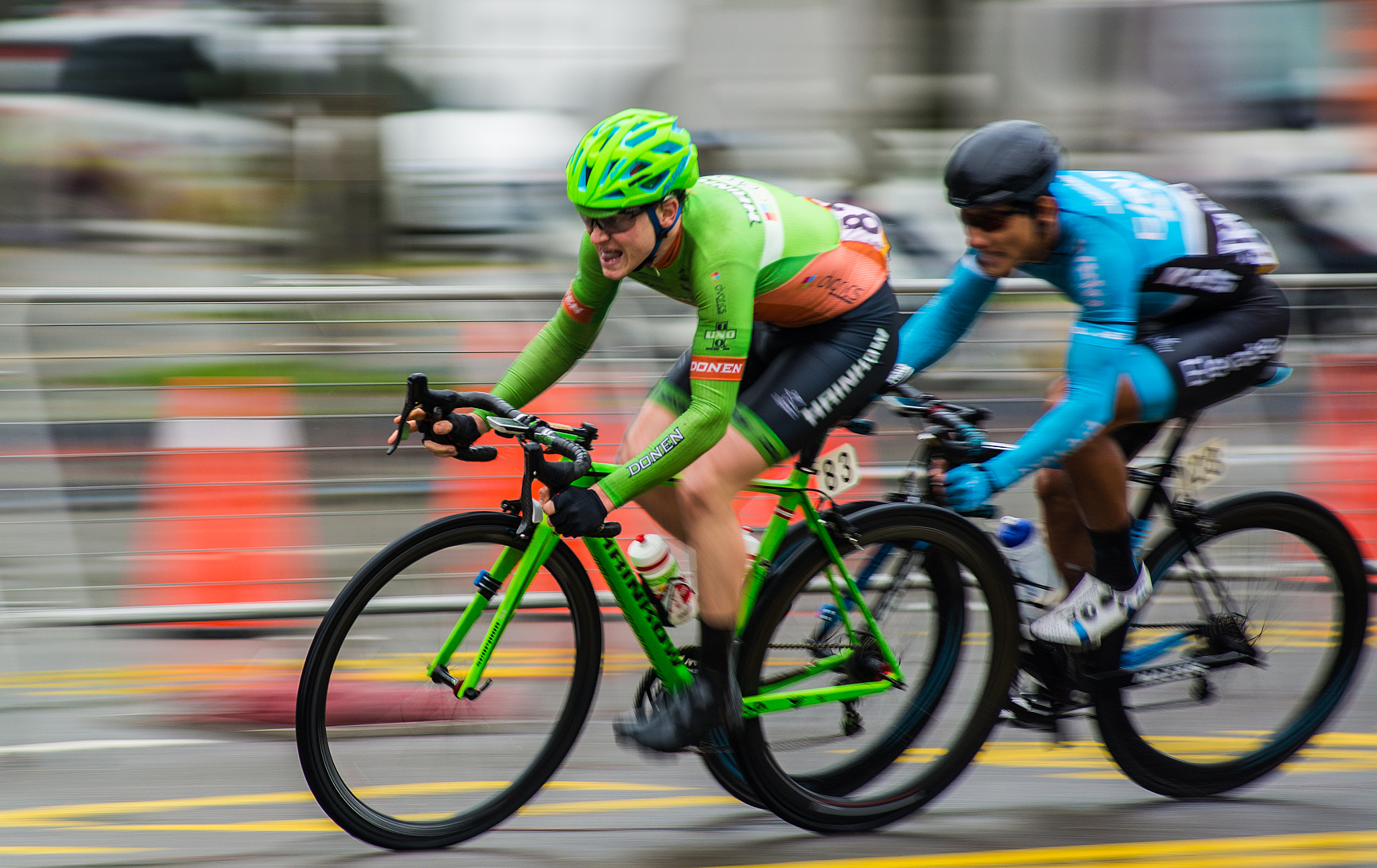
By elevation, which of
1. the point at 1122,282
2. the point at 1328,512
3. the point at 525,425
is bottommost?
the point at 1328,512

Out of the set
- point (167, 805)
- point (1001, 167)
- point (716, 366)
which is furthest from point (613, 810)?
point (1001, 167)

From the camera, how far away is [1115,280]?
10.9 feet

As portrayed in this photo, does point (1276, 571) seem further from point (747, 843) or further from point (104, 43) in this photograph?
point (104, 43)

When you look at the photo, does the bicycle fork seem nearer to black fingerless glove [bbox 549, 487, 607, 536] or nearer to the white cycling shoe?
black fingerless glove [bbox 549, 487, 607, 536]

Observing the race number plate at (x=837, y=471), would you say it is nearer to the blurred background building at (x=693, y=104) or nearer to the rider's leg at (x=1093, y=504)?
the rider's leg at (x=1093, y=504)

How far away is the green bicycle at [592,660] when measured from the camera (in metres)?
3.29

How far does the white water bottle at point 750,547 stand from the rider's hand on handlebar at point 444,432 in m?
0.75

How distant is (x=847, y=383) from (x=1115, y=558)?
36.1 inches

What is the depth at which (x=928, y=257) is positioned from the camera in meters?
10.5

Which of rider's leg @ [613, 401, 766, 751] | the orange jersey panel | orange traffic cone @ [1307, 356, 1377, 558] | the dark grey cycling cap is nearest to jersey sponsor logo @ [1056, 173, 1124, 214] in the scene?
the dark grey cycling cap

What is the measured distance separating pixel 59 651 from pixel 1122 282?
408 cm

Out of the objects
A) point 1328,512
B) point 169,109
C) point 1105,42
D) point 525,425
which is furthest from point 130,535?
point 1105,42

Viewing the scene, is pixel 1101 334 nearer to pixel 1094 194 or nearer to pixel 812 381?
pixel 1094 194

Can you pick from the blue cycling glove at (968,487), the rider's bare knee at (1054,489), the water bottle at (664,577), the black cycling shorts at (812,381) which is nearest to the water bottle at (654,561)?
the water bottle at (664,577)
